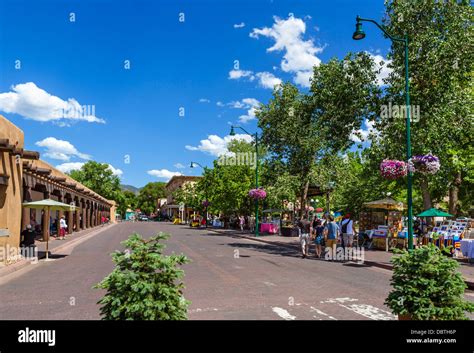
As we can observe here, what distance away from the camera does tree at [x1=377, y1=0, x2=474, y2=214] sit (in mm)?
15969

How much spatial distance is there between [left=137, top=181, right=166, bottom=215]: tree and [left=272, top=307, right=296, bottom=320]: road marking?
148 metres

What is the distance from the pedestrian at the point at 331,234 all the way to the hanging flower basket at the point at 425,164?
150 inches

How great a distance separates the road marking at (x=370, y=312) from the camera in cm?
685

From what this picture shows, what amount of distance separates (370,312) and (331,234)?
9.02m

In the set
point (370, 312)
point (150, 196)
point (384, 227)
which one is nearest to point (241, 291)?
point (370, 312)

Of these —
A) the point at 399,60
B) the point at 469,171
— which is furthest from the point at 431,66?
the point at 469,171

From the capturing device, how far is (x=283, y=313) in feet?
23.1

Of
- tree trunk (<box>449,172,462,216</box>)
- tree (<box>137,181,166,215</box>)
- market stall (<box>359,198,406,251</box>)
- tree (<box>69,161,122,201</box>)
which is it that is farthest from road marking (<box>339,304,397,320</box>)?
tree (<box>137,181,166,215</box>)

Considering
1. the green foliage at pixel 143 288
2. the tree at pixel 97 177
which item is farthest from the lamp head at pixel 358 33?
the tree at pixel 97 177

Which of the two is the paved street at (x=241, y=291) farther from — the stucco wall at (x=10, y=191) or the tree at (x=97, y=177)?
the tree at (x=97, y=177)

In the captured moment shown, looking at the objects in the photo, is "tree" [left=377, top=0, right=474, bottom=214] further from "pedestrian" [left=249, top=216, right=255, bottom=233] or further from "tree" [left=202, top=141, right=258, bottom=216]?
"pedestrian" [left=249, top=216, right=255, bottom=233]

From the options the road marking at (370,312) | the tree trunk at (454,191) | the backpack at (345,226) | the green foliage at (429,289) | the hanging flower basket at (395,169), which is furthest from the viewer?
the tree trunk at (454,191)

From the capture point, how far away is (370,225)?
2355 centimetres
